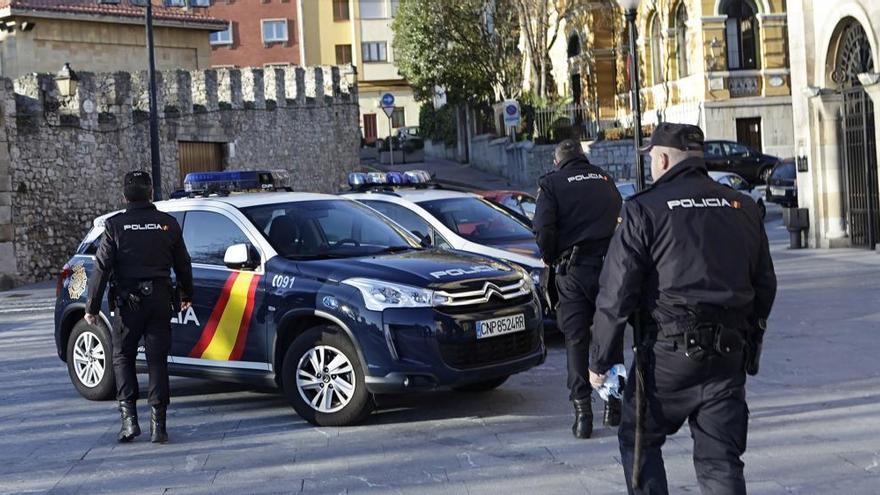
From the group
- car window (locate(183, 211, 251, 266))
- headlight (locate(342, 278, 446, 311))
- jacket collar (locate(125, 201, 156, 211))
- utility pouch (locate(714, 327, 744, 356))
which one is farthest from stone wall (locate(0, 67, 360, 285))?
utility pouch (locate(714, 327, 744, 356))

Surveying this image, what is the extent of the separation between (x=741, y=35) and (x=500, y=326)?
33678 mm

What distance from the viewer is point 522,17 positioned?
44.3 m

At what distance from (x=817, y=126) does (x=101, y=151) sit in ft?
54.7

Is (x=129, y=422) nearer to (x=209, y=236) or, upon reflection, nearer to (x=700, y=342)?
(x=209, y=236)

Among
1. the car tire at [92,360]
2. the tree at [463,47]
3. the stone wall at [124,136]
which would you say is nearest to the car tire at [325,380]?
the car tire at [92,360]

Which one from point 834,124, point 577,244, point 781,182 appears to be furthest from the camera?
point 781,182

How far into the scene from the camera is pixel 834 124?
20.8 m

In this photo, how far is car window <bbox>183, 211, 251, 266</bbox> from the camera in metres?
9.77

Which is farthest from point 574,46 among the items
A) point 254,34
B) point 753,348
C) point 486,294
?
point 753,348

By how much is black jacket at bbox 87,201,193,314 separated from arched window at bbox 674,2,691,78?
34.7 metres

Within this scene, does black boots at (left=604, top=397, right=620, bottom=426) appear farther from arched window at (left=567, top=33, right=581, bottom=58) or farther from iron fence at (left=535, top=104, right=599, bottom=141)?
arched window at (left=567, top=33, right=581, bottom=58)

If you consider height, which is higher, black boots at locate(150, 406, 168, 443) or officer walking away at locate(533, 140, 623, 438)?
officer walking away at locate(533, 140, 623, 438)

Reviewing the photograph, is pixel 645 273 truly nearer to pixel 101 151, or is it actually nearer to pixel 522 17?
pixel 101 151

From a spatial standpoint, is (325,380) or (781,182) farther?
(781,182)
